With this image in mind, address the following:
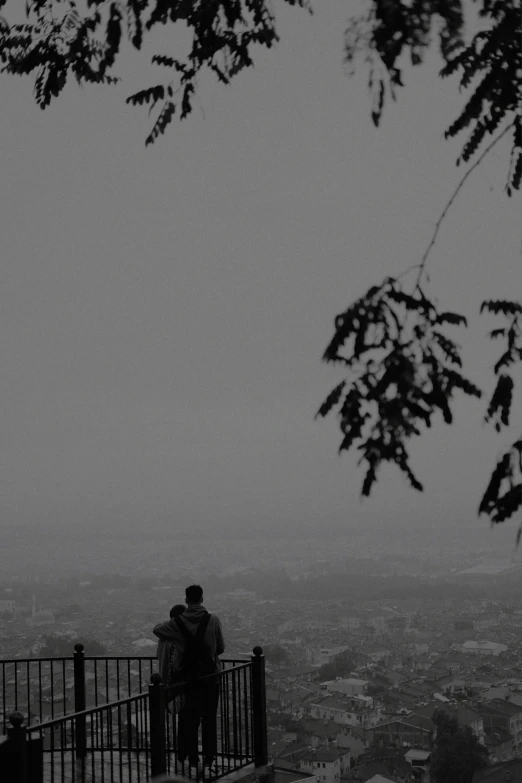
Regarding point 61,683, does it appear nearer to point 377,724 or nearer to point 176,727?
point 377,724

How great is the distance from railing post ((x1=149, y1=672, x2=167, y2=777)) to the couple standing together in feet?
1.20

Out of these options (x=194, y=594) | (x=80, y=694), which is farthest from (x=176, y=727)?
(x=80, y=694)

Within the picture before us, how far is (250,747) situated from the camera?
9977 millimetres

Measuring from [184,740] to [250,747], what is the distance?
1.31 metres

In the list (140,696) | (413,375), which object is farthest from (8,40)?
(140,696)

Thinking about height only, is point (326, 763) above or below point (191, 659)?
below

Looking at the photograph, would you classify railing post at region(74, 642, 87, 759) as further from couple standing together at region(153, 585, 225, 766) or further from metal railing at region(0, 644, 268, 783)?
couple standing together at region(153, 585, 225, 766)

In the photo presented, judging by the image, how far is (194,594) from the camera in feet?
29.1

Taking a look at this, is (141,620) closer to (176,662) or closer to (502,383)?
(176,662)

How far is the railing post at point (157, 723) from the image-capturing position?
8.16 meters

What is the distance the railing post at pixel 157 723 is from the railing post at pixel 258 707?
146 centimetres

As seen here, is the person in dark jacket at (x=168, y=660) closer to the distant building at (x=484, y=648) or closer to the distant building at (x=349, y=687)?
the distant building at (x=349, y=687)

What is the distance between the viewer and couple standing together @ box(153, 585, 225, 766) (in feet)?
28.9

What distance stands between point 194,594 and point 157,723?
4.39 feet
